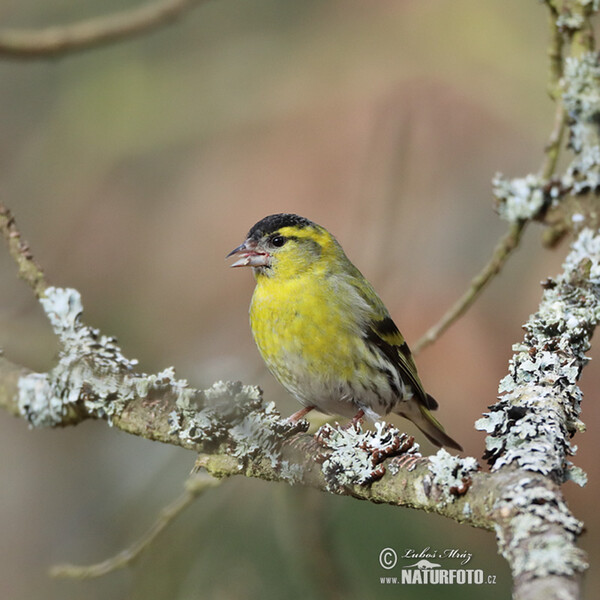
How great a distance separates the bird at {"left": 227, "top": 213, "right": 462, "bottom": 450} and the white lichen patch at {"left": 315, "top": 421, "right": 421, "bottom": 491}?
1054 mm

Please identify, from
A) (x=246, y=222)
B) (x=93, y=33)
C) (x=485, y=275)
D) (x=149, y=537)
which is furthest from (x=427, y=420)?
(x=93, y=33)

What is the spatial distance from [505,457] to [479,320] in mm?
2163

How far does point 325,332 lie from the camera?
3.05 meters

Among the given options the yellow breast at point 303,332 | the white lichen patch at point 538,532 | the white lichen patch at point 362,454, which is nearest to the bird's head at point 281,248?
the yellow breast at point 303,332

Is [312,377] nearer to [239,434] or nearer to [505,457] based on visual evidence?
[239,434]

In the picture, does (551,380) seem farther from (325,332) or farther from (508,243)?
(325,332)

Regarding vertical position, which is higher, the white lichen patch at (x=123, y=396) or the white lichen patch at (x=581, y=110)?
the white lichen patch at (x=581, y=110)

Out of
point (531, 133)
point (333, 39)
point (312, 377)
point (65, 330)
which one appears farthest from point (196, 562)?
point (333, 39)

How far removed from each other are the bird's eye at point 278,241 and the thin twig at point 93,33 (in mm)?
1008

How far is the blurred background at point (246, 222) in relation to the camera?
3182 mm

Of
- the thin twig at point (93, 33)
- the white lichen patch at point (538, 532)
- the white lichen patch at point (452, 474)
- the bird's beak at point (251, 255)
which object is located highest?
the thin twig at point (93, 33)

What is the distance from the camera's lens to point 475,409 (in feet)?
11.1

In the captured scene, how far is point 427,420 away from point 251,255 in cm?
105

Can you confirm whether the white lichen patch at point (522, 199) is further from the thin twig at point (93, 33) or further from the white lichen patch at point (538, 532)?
the white lichen patch at point (538, 532)
